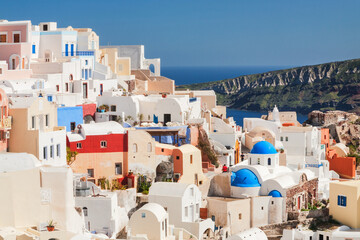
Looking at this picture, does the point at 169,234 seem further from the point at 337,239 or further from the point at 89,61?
the point at 89,61

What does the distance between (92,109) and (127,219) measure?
11.3 metres

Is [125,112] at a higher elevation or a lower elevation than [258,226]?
higher

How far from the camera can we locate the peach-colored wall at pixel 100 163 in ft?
141

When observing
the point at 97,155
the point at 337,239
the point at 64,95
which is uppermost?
the point at 64,95

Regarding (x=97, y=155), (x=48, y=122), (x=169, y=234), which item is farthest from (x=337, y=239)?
(x=48, y=122)

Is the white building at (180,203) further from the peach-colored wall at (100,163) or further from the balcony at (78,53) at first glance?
the balcony at (78,53)

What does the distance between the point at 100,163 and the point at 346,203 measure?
13.8 meters

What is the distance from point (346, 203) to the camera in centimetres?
4494

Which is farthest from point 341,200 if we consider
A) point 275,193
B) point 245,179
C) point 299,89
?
point 299,89

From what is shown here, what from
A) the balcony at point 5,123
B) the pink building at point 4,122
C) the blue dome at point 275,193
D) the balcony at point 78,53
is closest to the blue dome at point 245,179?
the blue dome at point 275,193

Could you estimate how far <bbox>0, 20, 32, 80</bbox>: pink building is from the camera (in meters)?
51.2

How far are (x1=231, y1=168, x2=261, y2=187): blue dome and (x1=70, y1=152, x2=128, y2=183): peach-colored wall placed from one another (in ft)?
20.2

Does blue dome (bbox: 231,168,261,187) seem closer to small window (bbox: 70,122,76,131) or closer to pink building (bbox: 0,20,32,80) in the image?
small window (bbox: 70,122,76,131)

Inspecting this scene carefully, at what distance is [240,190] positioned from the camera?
45156 millimetres
